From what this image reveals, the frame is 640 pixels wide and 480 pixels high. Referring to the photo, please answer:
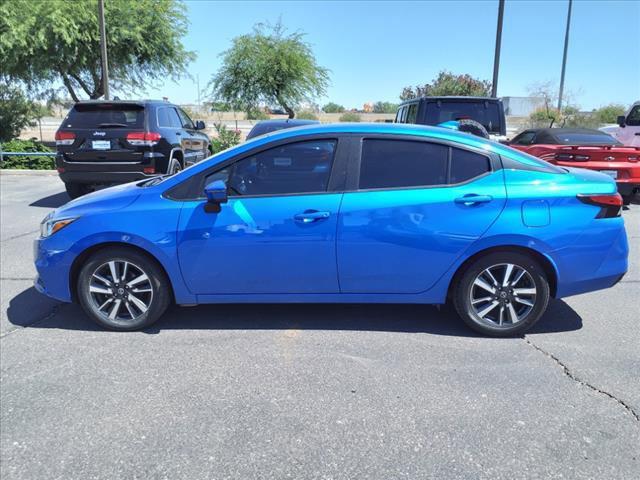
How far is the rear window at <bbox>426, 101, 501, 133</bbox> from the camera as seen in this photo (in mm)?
10070

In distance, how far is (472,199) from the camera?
13.0 feet

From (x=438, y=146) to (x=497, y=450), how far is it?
7.42 ft

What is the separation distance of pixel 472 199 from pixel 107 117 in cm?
731

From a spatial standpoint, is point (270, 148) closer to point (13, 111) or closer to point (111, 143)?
point (111, 143)

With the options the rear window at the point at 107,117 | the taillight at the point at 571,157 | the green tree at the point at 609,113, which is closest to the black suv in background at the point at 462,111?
the taillight at the point at 571,157

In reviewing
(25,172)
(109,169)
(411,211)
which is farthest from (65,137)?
(411,211)

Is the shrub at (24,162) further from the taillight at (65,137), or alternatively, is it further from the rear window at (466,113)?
the rear window at (466,113)

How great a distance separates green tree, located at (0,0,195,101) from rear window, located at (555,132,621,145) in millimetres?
16154

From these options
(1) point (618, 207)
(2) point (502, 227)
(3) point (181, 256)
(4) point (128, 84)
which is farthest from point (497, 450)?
(4) point (128, 84)

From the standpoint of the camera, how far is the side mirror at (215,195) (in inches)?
153

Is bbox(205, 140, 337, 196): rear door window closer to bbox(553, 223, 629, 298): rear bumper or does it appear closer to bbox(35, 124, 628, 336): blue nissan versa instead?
bbox(35, 124, 628, 336): blue nissan versa

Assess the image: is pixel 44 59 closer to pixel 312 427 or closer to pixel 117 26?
pixel 117 26

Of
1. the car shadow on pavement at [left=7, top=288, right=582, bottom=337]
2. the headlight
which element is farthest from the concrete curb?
the headlight

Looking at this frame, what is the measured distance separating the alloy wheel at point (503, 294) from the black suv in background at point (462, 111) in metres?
6.42
